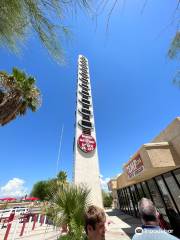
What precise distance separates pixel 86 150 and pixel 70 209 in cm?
1115

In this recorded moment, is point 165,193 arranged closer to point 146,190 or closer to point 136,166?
point 136,166

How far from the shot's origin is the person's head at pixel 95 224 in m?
1.86

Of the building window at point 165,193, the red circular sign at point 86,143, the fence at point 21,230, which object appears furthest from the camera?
the red circular sign at point 86,143

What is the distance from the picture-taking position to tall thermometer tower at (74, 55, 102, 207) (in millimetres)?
14475

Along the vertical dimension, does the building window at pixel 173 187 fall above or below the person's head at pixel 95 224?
above

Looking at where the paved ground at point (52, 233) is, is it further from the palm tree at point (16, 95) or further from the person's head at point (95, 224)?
the palm tree at point (16, 95)

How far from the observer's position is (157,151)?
703cm

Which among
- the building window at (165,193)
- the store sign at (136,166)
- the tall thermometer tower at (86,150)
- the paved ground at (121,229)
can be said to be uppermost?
the tall thermometer tower at (86,150)

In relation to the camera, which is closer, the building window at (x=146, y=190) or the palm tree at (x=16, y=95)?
the palm tree at (x=16, y=95)

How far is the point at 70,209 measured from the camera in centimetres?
536

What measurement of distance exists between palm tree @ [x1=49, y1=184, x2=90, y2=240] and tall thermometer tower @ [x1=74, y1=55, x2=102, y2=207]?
21.7 feet

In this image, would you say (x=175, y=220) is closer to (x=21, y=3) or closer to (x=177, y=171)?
(x=177, y=171)

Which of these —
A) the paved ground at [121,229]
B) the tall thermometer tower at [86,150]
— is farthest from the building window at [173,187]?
the tall thermometer tower at [86,150]

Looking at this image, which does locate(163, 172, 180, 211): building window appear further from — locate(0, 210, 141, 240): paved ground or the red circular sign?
the red circular sign
